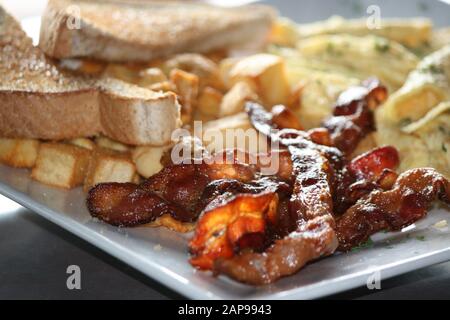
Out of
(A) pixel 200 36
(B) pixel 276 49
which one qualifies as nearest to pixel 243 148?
(A) pixel 200 36

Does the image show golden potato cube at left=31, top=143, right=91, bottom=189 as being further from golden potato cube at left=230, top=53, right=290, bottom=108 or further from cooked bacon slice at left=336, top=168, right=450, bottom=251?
cooked bacon slice at left=336, top=168, right=450, bottom=251

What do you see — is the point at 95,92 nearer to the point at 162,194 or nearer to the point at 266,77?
the point at 162,194

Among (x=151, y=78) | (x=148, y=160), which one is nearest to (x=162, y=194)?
(x=148, y=160)

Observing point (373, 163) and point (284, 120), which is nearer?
point (373, 163)

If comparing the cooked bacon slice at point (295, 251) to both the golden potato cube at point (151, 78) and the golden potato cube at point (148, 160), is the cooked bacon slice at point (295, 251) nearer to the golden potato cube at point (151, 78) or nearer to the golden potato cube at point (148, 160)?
the golden potato cube at point (148, 160)

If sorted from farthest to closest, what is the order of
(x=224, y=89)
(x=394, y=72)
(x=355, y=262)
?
(x=394, y=72), (x=224, y=89), (x=355, y=262)

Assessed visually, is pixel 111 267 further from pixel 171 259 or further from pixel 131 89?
pixel 131 89

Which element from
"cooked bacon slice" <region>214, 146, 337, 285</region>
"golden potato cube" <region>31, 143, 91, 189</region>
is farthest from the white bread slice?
"cooked bacon slice" <region>214, 146, 337, 285</region>
